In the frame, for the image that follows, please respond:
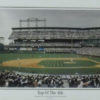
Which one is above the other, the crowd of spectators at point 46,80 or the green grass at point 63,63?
the green grass at point 63,63

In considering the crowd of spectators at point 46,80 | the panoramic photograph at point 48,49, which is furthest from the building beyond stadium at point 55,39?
the crowd of spectators at point 46,80

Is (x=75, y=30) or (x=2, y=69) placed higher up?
(x=75, y=30)

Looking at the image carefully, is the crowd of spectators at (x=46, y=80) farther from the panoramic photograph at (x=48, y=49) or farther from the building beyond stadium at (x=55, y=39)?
the building beyond stadium at (x=55, y=39)

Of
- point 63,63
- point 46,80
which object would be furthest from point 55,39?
point 46,80

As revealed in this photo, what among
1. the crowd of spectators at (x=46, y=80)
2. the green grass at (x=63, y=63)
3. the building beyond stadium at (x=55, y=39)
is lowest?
the crowd of spectators at (x=46, y=80)

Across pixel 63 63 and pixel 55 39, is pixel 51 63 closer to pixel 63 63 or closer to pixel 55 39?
pixel 63 63
